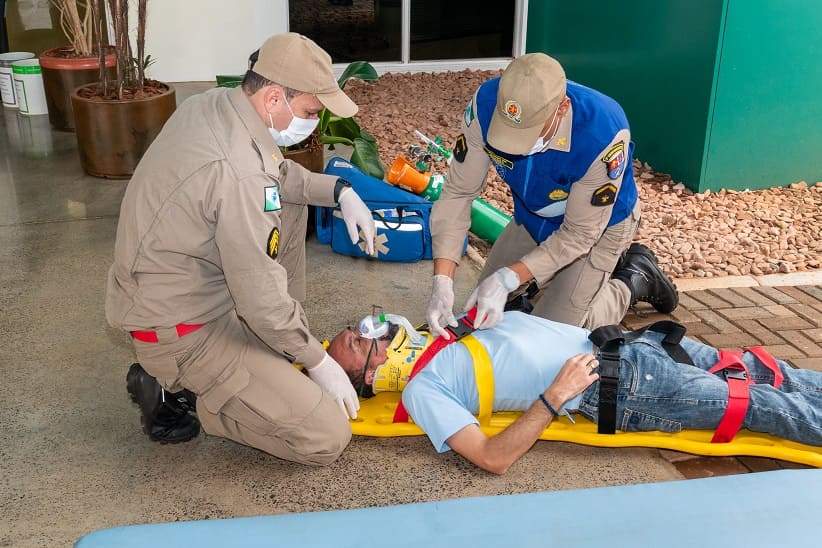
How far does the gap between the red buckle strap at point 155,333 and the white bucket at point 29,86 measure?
15.2 feet

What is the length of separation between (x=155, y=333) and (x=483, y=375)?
1.01 metres

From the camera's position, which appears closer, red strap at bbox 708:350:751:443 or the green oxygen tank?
red strap at bbox 708:350:751:443

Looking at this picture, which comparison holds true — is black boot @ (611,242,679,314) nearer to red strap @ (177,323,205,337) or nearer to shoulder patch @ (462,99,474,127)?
shoulder patch @ (462,99,474,127)

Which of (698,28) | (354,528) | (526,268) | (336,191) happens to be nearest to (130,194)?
(336,191)

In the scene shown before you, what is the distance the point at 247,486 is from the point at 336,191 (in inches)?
45.4

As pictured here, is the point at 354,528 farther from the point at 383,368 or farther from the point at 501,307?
the point at 501,307

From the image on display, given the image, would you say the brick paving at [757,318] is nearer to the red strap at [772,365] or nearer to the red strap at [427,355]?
the red strap at [772,365]

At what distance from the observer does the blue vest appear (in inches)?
109

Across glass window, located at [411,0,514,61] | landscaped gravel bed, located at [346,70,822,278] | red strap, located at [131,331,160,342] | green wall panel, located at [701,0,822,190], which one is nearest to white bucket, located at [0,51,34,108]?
landscaped gravel bed, located at [346,70,822,278]

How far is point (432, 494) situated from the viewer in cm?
Result: 242

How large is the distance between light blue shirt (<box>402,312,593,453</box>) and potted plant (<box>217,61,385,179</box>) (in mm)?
1889

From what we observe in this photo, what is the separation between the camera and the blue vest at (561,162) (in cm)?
277

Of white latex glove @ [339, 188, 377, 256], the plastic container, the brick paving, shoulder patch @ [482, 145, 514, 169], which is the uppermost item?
shoulder patch @ [482, 145, 514, 169]

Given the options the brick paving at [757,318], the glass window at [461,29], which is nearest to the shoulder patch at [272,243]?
the brick paving at [757,318]
